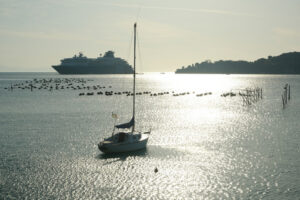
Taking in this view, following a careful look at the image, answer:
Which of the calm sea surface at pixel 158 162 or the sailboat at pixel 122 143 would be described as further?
the sailboat at pixel 122 143

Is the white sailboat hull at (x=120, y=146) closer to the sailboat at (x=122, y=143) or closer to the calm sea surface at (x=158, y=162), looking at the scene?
the sailboat at (x=122, y=143)

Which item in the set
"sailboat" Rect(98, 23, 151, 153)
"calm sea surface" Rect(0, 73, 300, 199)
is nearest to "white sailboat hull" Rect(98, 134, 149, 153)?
"sailboat" Rect(98, 23, 151, 153)

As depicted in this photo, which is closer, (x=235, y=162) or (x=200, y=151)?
(x=235, y=162)

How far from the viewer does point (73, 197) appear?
25.2m

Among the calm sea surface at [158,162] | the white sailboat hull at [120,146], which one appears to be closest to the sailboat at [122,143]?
the white sailboat hull at [120,146]

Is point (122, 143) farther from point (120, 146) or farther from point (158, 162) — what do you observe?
point (158, 162)

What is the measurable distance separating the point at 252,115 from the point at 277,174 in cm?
4022

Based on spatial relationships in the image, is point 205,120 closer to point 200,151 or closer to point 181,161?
point 200,151

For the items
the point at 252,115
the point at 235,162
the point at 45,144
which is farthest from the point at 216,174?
the point at 252,115

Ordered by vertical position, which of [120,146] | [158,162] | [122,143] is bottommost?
[158,162]

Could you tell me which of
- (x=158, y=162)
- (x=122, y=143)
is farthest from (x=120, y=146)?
(x=158, y=162)

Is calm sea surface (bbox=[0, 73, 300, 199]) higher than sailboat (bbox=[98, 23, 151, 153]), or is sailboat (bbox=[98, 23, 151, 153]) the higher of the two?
sailboat (bbox=[98, 23, 151, 153])

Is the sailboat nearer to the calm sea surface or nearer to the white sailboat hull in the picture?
the white sailboat hull

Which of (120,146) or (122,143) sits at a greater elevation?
(122,143)
